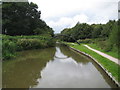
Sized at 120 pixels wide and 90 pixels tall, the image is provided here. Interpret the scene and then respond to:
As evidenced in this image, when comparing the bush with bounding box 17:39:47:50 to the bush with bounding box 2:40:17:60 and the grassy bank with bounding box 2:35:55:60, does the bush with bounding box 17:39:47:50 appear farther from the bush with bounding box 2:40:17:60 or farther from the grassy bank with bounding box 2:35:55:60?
the bush with bounding box 2:40:17:60

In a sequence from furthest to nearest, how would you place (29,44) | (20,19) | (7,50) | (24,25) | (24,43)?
(20,19), (24,25), (29,44), (24,43), (7,50)

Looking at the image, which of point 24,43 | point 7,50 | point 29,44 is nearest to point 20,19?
point 29,44

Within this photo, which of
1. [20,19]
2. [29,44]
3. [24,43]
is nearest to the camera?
[24,43]

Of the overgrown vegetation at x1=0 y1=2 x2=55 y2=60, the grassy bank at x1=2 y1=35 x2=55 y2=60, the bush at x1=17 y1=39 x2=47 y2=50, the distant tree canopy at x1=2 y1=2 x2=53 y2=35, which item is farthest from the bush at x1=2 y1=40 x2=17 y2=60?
the distant tree canopy at x1=2 y1=2 x2=53 y2=35

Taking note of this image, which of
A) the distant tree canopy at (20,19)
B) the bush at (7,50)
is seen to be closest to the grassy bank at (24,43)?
the bush at (7,50)

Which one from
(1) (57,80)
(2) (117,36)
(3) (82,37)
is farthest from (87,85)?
(3) (82,37)

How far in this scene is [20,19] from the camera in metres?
31.1

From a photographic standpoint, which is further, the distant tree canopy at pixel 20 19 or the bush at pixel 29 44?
the distant tree canopy at pixel 20 19

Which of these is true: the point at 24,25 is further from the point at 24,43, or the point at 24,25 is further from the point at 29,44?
the point at 24,43

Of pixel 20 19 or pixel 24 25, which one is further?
pixel 20 19

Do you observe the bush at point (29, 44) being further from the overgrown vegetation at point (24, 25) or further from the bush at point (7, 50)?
the bush at point (7, 50)

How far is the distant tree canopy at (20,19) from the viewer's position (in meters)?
28.6

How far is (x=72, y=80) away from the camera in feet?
25.5

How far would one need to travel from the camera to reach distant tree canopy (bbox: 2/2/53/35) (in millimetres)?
28589
